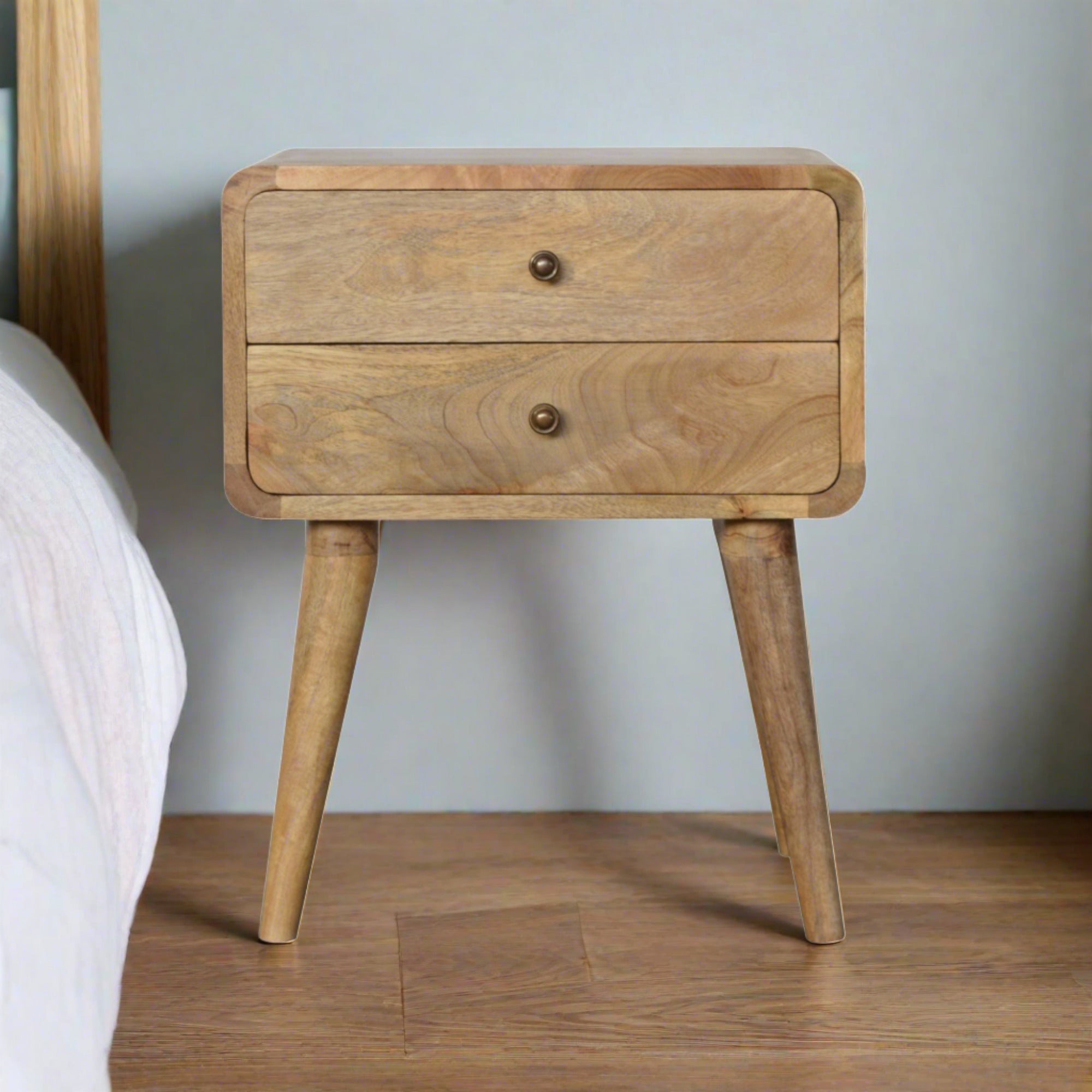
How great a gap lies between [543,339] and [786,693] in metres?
0.32

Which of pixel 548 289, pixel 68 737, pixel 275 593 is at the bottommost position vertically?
pixel 275 593

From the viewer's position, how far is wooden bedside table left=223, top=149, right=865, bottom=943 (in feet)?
2.65

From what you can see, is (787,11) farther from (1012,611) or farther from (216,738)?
(216,738)

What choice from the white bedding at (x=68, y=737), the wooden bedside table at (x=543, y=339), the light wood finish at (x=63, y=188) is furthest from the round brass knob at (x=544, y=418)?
the light wood finish at (x=63, y=188)

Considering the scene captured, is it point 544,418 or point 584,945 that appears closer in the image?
point 544,418

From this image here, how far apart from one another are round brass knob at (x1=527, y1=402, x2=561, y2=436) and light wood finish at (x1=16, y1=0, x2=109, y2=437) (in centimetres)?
53

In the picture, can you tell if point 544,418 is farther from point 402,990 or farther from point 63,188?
point 63,188

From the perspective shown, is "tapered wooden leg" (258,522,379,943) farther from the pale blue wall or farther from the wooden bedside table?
the pale blue wall

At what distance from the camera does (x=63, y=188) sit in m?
1.11

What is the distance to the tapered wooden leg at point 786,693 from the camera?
2.89 feet

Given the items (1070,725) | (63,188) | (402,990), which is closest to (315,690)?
(402,990)

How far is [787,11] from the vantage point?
44.1 inches

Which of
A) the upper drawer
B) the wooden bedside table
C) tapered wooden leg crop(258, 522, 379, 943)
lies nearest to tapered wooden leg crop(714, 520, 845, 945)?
the wooden bedside table

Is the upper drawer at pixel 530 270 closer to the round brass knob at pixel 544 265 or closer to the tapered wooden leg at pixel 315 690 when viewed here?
the round brass knob at pixel 544 265
